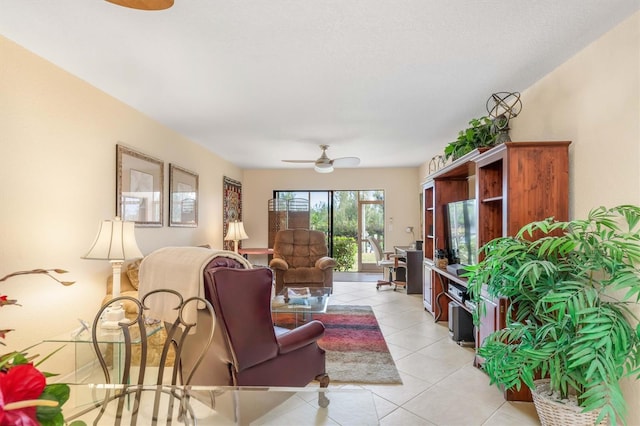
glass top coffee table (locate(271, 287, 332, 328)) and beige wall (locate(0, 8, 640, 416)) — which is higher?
beige wall (locate(0, 8, 640, 416))

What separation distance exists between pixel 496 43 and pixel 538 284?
157cm

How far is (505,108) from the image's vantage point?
315 centimetres

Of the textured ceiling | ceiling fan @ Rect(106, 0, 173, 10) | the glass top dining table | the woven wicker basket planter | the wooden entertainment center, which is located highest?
the textured ceiling

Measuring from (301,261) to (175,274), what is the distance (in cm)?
380

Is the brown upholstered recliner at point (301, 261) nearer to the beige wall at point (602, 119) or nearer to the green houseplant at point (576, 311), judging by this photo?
the green houseplant at point (576, 311)

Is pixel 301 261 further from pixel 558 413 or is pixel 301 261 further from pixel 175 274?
pixel 558 413

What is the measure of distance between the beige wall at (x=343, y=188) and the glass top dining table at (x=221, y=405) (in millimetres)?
6134

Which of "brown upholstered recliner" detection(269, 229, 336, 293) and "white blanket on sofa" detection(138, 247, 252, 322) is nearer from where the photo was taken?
"white blanket on sofa" detection(138, 247, 252, 322)

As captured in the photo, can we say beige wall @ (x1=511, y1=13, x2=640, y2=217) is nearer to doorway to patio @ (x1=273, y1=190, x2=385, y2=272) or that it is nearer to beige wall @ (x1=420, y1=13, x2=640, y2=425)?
beige wall @ (x1=420, y1=13, x2=640, y2=425)

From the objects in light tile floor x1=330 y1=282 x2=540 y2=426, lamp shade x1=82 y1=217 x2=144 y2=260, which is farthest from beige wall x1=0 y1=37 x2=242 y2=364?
light tile floor x1=330 y1=282 x2=540 y2=426

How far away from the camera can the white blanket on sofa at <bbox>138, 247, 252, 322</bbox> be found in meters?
1.72

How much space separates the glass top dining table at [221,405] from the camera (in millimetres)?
1407

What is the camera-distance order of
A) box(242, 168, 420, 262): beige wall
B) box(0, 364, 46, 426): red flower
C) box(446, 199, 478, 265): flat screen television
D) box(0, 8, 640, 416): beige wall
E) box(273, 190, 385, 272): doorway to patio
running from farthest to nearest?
box(273, 190, 385, 272): doorway to patio, box(242, 168, 420, 262): beige wall, box(446, 199, 478, 265): flat screen television, box(0, 8, 640, 416): beige wall, box(0, 364, 46, 426): red flower

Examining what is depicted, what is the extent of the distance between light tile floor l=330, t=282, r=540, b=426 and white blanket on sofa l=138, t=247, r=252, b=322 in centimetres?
141
